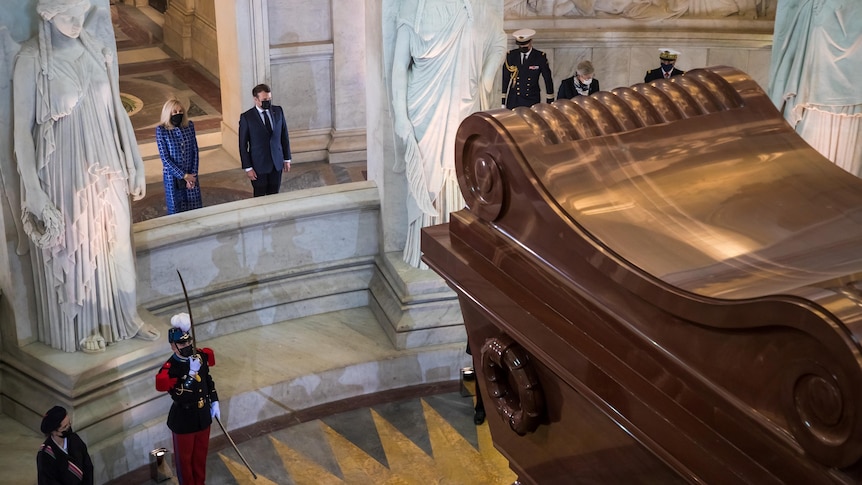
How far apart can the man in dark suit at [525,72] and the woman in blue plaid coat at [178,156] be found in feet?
10.7

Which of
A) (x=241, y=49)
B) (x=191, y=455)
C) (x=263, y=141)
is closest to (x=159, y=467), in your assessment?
(x=191, y=455)

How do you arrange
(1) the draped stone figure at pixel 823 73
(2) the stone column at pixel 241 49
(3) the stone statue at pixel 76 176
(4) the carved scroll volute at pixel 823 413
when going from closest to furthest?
(4) the carved scroll volute at pixel 823 413, (3) the stone statue at pixel 76 176, (1) the draped stone figure at pixel 823 73, (2) the stone column at pixel 241 49

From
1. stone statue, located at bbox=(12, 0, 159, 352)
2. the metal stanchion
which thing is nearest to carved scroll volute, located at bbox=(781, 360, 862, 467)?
stone statue, located at bbox=(12, 0, 159, 352)

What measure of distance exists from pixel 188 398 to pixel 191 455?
403 millimetres

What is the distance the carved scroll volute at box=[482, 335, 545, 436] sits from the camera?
2061 mm

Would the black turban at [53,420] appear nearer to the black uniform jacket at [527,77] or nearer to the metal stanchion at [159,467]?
the metal stanchion at [159,467]

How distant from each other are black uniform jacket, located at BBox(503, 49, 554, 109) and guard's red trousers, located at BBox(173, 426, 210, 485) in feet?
16.4

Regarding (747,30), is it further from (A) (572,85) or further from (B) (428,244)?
(B) (428,244)

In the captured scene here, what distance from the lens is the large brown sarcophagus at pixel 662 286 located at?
144cm

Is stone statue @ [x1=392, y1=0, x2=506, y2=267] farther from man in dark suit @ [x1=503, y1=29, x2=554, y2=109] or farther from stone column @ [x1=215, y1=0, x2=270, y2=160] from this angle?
stone column @ [x1=215, y1=0, x2=270, y2=160]

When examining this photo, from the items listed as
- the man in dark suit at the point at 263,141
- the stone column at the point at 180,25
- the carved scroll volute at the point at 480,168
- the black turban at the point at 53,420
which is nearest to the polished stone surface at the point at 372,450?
the black turban at the point at 53,420

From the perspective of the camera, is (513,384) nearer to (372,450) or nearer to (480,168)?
(480,168)

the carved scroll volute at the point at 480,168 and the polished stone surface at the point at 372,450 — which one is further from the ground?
the carved scroll volute at the point at 480,168

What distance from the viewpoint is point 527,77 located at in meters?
10.1
